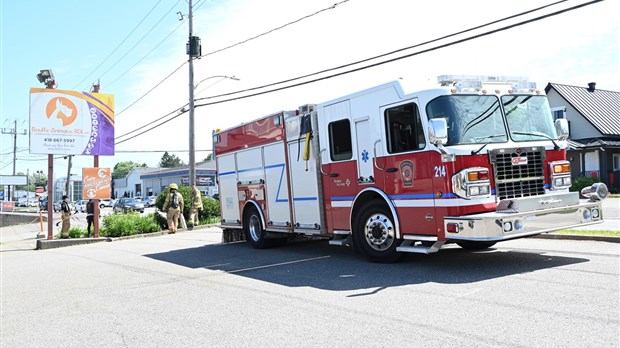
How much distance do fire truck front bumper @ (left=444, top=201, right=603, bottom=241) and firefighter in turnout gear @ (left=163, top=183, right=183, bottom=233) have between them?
48.0 feet

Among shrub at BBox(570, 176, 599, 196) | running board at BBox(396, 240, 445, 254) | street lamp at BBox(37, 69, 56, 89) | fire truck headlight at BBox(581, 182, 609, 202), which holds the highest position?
street lamp at BBox(37, 69, 56, 89)

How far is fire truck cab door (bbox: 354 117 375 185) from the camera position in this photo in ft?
28.3

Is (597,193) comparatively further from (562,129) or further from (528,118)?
(528,118)

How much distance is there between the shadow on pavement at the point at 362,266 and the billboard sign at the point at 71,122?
9.81 meters

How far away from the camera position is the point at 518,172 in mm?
7648

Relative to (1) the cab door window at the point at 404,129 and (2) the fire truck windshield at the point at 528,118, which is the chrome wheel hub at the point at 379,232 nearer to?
(1) the cab door window at the point at 404,129

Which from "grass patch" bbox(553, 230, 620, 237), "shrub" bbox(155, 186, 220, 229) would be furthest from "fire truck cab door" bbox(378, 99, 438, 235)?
"shrub" bbox(155, 186, 220, 229)

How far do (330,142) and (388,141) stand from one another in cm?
151

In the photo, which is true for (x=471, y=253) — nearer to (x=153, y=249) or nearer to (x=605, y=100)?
(x=153, y=249)

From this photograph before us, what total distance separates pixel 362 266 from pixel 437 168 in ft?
7.16

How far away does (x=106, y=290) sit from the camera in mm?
8000

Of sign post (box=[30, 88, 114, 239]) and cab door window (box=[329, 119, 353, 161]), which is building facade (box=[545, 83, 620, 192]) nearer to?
cab door window (box=[329, 119, 353, 161])

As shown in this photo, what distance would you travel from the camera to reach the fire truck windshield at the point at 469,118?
7457mm

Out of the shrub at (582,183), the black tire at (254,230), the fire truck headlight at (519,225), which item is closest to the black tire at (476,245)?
the fire truck headlight at (519,225)
